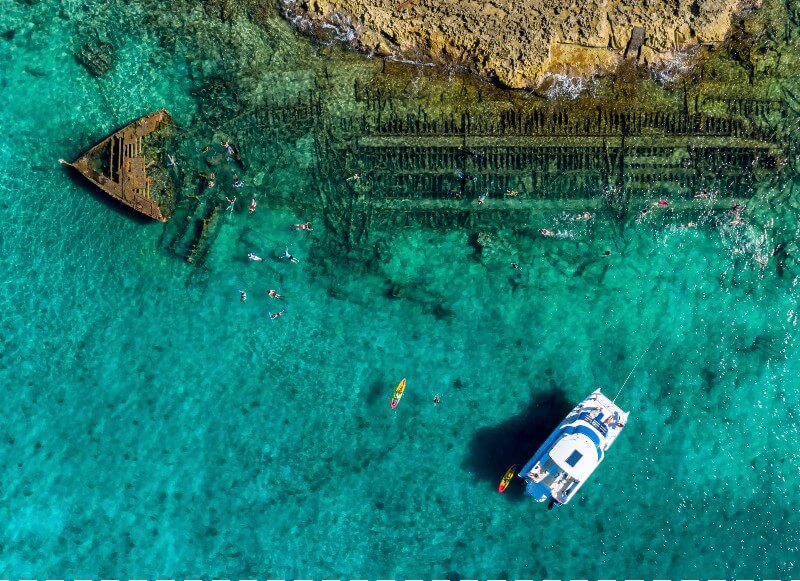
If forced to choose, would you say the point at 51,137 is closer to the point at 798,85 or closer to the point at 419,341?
the point at 419,341

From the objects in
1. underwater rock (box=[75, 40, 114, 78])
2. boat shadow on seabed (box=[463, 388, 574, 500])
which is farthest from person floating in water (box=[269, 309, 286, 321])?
underwater rock (box=[75, 40, 114, 78])

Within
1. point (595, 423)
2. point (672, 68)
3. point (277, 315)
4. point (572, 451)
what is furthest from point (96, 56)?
point (595, 423)

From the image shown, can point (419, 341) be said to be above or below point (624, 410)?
above

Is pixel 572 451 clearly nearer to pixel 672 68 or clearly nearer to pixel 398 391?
pixel 398 391

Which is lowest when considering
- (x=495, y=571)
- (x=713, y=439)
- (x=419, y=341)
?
(x=495, y=571)

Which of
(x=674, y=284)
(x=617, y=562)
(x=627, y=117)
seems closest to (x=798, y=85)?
(x=627, y=117)
